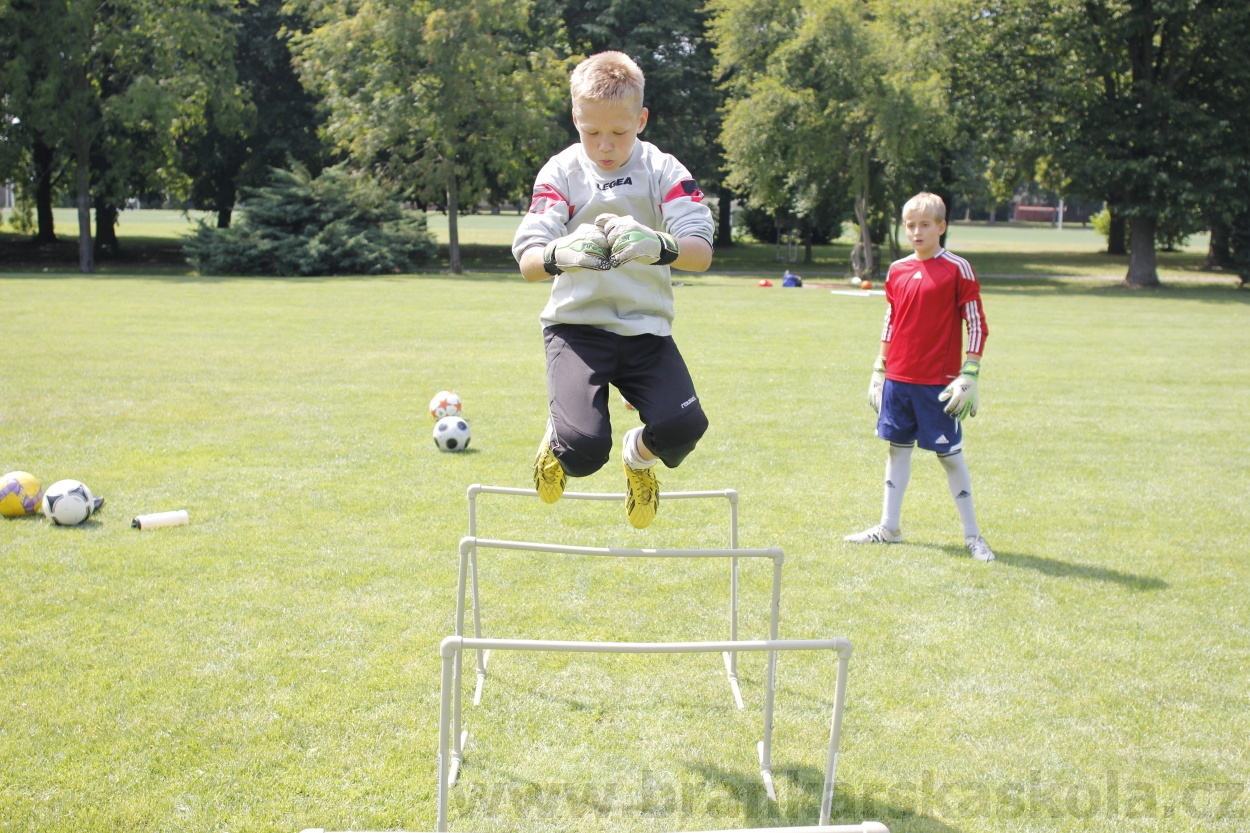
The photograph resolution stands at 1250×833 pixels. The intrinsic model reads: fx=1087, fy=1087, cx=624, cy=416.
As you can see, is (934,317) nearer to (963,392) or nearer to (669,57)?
(963,392)

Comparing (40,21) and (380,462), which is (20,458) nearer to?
(380,462)

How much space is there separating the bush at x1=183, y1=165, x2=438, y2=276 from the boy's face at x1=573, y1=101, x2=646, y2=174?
3074cm

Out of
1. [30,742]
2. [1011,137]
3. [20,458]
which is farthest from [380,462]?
[1011,137]

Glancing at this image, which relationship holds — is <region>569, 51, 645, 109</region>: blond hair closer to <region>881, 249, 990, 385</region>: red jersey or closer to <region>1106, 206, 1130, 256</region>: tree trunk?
<region>881, 249, 990, 385</region>: red jersey

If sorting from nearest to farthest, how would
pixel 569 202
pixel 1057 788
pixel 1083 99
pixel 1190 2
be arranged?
pixel 1057 788 < pixel 569 202 < pixel 1190 2 < pixel 1083 99

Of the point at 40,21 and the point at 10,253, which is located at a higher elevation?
the point at 40,21

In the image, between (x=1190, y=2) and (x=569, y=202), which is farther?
(x=1190, y=2)

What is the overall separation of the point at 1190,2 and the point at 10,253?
39210 mm

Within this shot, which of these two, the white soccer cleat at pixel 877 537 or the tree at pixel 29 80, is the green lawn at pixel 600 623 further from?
the tree at pixel 29 80

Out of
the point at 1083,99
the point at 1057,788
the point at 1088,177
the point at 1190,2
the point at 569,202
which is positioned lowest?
the point at 1057,788

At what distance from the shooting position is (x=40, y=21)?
31578 millimetres

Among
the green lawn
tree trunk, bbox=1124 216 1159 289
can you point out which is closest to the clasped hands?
the green lawn

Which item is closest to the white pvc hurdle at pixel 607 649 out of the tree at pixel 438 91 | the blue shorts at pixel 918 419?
the blue shorts at pixel 918 419

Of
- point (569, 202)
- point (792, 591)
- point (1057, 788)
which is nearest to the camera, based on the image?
point (1057, 788)
